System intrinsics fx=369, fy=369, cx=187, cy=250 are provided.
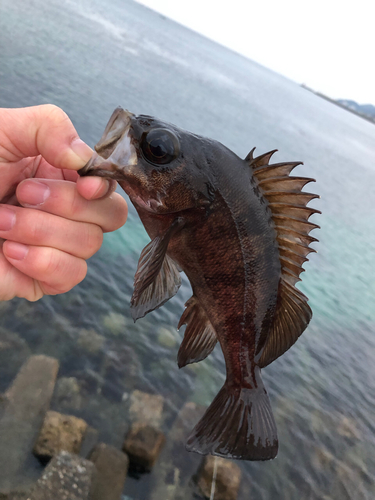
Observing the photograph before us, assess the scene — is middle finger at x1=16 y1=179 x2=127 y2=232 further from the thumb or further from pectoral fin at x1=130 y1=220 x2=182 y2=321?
pectoral fin at x1=130 y1=220 x2=182 y2=321

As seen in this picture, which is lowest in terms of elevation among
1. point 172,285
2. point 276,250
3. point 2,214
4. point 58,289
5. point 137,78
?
point 137,78

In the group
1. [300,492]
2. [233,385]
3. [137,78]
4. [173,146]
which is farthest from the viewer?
[137,78]

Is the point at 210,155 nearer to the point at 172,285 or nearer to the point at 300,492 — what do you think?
the point at 172,285

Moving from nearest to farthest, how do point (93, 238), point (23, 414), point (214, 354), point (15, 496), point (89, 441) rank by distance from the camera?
point (93, 238), point (15, 496), point (23, 414), point (89, 441), point (214, 354)

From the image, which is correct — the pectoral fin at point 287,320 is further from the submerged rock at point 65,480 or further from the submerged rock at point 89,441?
the submerged rock at point 89,441

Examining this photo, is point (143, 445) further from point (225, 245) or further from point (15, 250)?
point (225, 245)

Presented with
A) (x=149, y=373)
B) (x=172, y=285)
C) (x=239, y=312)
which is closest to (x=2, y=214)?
(x=172, y=285)

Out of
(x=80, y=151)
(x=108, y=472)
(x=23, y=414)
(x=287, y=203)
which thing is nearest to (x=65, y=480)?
(x=108, y=472)

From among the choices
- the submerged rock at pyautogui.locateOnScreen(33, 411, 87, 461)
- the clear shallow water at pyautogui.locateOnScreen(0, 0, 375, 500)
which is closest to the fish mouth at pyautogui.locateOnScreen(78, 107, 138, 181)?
the submerged rock at pyautogui.locateOnScreen(33, 411, 87, 461)
